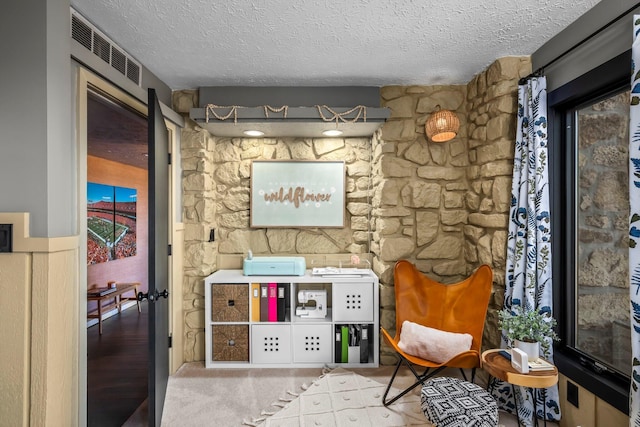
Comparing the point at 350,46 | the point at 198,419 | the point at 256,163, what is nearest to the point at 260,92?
the point at 256,163

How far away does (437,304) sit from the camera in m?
2.54

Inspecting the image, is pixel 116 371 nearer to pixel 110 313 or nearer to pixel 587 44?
pixel 110 313

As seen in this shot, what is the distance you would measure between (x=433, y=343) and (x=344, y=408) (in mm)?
731

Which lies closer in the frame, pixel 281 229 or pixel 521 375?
pixel 521 375

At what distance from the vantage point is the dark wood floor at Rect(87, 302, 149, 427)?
2309 millimetres

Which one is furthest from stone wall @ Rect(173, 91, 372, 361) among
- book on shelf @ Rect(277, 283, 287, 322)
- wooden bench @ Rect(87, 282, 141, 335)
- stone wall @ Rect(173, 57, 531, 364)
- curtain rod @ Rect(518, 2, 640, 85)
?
curtain rod @ Rect(518, 2, 640, 85)

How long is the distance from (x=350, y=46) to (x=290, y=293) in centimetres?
194

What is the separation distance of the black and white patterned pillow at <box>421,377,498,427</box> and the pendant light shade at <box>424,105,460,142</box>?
5.73 ft

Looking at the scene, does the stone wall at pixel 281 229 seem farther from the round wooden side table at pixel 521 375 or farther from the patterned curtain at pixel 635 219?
the patterned curtain at pixel 635 219

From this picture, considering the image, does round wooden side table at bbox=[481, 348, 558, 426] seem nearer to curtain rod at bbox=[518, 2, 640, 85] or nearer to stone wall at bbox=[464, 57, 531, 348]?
stone wall at bbox=[464, 57, 531, 348]

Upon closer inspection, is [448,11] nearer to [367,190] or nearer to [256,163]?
[367,190]

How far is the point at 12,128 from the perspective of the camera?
1.45m

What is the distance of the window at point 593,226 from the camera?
1734 millimetres

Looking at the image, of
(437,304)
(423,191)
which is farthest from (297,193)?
(437,304)
